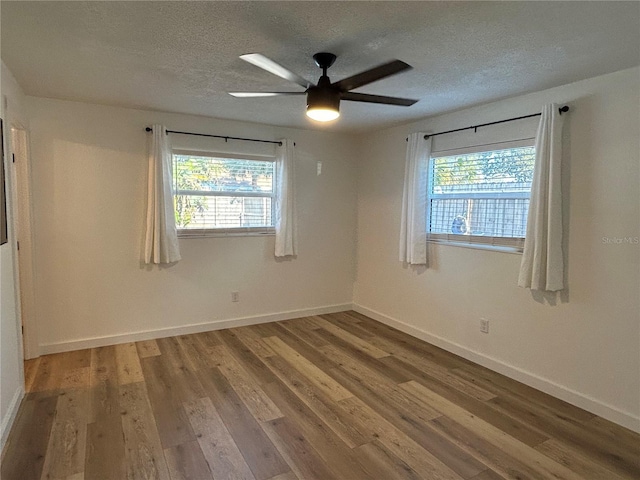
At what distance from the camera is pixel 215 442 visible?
232cm

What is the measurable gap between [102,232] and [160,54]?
209 centimetres

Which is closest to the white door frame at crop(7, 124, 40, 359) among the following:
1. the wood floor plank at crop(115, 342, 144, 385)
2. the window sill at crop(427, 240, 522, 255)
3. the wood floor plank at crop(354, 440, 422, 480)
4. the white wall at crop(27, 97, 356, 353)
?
the white wall at crop(27, 97, 356, 353)

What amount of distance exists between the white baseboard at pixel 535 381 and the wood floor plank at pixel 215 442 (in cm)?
233

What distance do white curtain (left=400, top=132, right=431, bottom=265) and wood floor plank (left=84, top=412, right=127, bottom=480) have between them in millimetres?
2942

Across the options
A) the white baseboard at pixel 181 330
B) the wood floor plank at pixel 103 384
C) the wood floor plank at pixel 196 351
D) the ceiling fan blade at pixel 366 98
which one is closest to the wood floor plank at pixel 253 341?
the white baseboard at pixel 181 330

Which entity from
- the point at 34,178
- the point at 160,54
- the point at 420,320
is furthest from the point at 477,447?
the point at 34,178

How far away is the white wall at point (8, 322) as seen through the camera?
232 cm

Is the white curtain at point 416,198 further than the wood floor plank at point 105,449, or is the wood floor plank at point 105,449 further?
the white curtain at point 416,198

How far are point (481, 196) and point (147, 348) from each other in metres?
3.47

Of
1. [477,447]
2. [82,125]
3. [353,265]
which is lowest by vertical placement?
[477,447]

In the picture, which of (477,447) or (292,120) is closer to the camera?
(477,447)

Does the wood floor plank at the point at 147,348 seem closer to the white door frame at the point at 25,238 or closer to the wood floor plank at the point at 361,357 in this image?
the white door frame at the point at 25,238

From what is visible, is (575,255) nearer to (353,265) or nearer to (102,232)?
(353,265)

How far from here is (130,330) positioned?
155 inches
